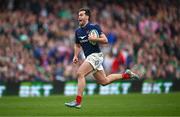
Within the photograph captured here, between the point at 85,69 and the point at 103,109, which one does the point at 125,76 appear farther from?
the point at 85,69

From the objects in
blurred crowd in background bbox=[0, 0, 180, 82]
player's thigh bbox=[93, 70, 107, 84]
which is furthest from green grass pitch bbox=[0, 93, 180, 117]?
blurred crowd in background bbox=[0, 0, 180, 82]

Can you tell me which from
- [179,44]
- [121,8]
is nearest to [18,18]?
[121,8]

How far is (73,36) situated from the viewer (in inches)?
1163

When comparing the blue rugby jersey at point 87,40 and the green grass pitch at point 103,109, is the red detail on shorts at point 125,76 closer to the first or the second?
the green grass pitch at point 103,109

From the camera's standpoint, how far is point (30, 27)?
1145 inches

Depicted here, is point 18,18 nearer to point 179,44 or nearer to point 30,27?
point 30,27

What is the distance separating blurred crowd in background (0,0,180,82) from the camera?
91.0 feet

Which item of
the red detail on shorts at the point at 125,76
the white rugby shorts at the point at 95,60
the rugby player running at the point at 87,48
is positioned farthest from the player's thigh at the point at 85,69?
the red detail on shorts at the point at 125,76

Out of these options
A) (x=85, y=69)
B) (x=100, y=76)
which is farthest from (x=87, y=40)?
(x=100, y=76)

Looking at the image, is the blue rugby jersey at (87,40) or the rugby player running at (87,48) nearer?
the rugby player running at (87,48)

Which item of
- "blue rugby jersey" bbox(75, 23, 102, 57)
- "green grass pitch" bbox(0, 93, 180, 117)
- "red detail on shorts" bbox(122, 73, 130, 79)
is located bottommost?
"green grass pitch" bbox(0, 93, 180, 117)

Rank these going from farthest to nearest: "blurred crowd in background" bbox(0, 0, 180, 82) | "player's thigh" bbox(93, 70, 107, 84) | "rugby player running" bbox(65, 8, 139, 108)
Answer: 1. "blurred crowd in background" bbox(0, 0, 180, 82)
2. "player's thigh" bbox(93, 70, 107, 84)
3. "rugby player running" bbox(65, 8, 139, 108)

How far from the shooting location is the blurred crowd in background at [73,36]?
91.0ft

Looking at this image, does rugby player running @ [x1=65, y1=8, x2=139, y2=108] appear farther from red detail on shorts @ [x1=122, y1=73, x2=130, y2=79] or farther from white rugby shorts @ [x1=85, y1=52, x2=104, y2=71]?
red detail on shorts @ [x1=122, y1=73, x2=130, y2=79]
